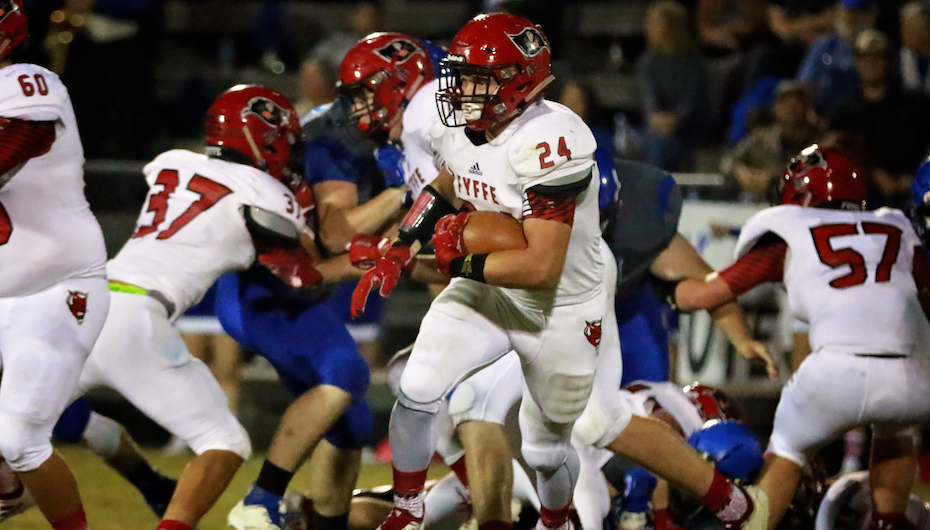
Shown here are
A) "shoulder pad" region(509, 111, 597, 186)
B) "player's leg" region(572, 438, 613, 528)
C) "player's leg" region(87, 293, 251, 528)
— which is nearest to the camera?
"shoulder pad" region(509, 111, 597, 186)

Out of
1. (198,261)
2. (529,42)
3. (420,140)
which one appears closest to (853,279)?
(529,42)

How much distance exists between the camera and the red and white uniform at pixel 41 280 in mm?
3635

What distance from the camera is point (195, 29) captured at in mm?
9766

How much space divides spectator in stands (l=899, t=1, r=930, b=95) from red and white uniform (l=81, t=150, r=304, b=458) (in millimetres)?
5013

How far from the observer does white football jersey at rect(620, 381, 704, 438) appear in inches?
171

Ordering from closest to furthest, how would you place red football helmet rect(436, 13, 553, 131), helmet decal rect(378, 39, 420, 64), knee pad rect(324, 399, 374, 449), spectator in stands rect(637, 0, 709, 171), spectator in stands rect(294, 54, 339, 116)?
red football helmet rect(436, 13, 553, 131), knee pad rect(324, 399, 374, 449), helmet decal rect(378, 39, 420, 64), spectator in stands rect(294, 54, 339, 116), spectator in stands rect(637, 0, 709, 171)

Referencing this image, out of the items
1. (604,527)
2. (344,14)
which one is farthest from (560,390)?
(344,14)

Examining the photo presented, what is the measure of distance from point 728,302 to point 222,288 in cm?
192

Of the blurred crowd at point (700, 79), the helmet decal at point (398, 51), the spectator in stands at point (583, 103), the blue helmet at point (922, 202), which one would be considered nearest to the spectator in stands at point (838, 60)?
the blurred crowd at point (700, 79)

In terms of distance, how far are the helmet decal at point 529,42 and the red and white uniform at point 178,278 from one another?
43.2 inches

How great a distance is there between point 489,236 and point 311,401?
1.14m

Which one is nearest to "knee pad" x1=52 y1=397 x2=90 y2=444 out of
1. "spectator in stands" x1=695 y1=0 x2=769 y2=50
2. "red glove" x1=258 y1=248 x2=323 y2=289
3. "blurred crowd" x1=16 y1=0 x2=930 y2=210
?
"red glove" x1=258 y1=248 x2=323 y2=289

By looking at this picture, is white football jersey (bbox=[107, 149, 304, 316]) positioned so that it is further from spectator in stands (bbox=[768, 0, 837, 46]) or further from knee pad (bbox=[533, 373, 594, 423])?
spectator in stands (bbox=[768, 0, 837, 46])

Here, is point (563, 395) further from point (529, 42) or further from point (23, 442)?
point (23, 442)
